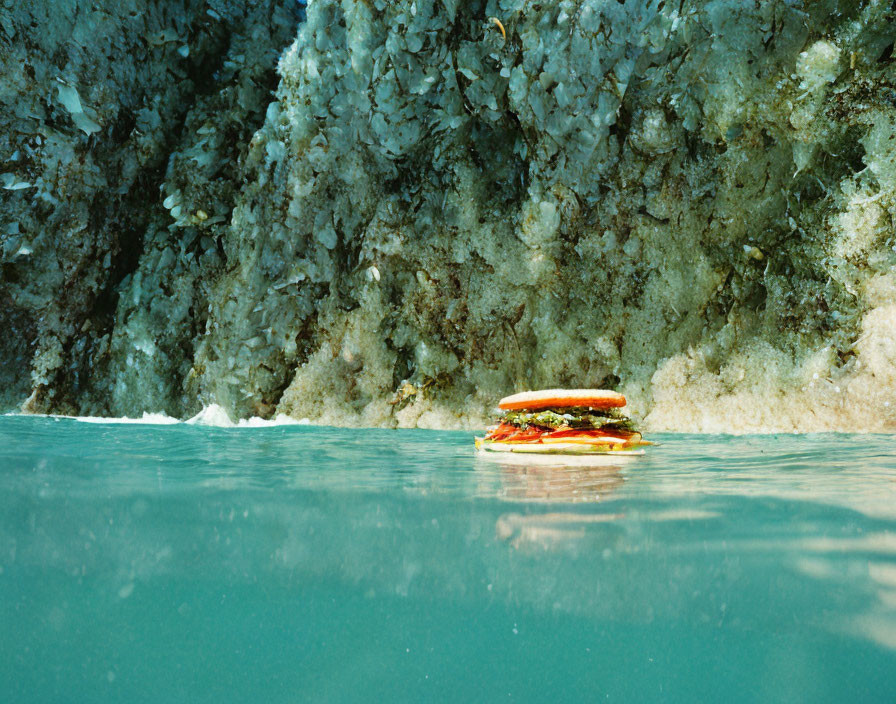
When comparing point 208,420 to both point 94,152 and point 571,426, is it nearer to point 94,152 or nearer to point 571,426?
point 94,152

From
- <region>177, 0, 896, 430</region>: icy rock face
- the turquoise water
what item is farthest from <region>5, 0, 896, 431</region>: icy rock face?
the turquoise water

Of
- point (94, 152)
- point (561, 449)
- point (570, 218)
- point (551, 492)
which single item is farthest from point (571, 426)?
point (94, 152)

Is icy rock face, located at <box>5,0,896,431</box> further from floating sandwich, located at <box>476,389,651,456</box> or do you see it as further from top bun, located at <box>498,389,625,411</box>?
top bun, located at <box>498,389,625,411</box>

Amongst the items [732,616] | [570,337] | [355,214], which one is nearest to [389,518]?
[732,616]

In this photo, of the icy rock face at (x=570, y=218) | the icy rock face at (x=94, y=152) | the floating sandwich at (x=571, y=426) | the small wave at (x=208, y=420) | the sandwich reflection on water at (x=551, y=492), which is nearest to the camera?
the sandwich reflection on water at (x=551, y=492)

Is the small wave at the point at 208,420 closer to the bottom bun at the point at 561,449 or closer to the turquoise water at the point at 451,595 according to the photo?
the bottom bun at the point at 561,449

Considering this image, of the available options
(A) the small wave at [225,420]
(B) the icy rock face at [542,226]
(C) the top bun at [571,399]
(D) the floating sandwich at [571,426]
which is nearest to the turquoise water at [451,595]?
(D) the floating sandwich at [571,426]

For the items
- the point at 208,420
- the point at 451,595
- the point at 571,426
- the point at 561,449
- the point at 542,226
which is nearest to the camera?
the point at 451,595
